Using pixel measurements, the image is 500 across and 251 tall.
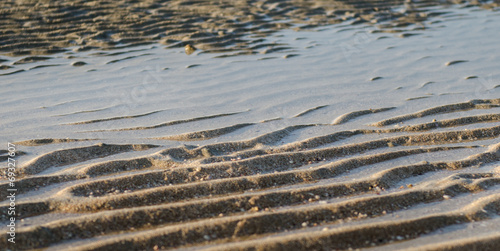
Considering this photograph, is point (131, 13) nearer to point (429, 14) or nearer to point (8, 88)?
point (8, 88)

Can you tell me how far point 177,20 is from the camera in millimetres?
6547

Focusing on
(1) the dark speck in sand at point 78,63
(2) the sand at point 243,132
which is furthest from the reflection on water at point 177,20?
(1) the dark speck in sand at point 78,63

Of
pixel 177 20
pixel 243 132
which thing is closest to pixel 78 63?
pixel 177 20

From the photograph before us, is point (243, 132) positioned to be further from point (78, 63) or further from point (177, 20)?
point (177, 20)

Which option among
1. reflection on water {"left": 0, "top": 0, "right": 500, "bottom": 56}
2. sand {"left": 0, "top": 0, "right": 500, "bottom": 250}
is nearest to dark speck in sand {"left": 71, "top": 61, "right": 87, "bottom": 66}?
sand {"left": 0, "top": 0, "right": 500, "bottom": 250}

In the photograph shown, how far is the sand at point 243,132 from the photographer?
6.70 ft

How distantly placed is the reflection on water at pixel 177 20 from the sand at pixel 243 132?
35mm

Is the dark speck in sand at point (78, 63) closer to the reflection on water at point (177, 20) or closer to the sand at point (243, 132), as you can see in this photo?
the sand at point (243, 132)

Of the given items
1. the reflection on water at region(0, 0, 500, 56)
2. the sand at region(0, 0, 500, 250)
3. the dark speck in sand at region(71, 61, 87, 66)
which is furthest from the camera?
the reflection on water at region(0, 0, 500, 56)

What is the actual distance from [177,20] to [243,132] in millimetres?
3651

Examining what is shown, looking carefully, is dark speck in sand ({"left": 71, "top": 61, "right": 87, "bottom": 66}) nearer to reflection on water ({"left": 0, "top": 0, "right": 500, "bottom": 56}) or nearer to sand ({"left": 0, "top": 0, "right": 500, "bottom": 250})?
sand ({"left": 0, "top": 0, "right": 500, "bottom": 250})

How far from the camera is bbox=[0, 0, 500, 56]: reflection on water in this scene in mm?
5773

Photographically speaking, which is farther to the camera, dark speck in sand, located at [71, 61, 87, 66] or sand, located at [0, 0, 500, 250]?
dark speck in sand, located at [71, 61, 87, 66]

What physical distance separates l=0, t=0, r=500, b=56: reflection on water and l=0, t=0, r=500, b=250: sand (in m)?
0.03
